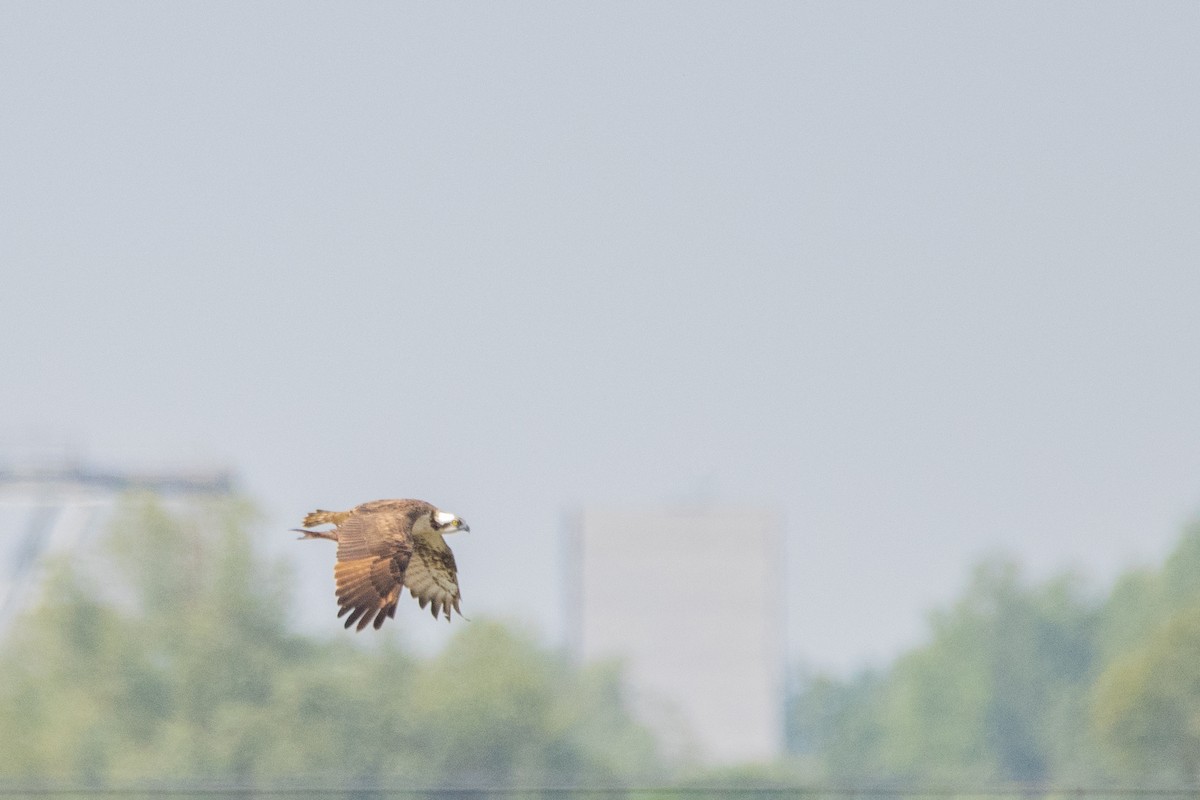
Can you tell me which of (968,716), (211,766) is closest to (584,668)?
(968,716)

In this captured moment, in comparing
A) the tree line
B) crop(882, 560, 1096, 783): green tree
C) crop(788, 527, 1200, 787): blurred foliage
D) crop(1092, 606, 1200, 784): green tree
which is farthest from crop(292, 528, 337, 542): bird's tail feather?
crop(882, 560, 1096, 783): green tree

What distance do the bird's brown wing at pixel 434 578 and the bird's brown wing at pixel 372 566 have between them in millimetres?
837

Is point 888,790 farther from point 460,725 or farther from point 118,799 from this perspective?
point 460,725

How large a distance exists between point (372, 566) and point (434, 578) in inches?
42.8

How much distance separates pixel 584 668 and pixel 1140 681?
7422cm

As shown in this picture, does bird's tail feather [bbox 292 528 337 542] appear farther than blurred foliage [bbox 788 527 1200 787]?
No

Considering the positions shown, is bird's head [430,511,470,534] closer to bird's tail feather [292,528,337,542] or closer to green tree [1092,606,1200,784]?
bird's tail feather [292,528,337,542]

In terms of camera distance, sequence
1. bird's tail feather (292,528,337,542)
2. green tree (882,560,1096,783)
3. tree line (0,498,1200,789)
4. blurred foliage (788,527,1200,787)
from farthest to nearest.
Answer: green tree (882,560,1096,783) < blurred foliage (788,527,1200,787) < tree line (0,498,1200,789) < bird's tail feather (292,528,337,542)

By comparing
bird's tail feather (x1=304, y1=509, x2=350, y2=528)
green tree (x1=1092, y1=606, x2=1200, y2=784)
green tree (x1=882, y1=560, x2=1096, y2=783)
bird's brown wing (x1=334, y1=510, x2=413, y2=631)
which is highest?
green tree (x1=882, y1=560, x2=1096, y2=783)

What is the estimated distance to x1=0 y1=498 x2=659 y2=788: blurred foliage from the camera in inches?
2965

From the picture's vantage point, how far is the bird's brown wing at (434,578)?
1270 cm

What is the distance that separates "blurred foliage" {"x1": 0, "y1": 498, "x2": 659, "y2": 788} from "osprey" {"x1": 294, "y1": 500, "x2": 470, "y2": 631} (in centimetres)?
6172

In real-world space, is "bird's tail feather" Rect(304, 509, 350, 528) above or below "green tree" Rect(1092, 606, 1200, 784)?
below

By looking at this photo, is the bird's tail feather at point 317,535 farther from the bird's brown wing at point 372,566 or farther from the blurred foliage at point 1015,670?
the blurred foliage at point 1015,670
